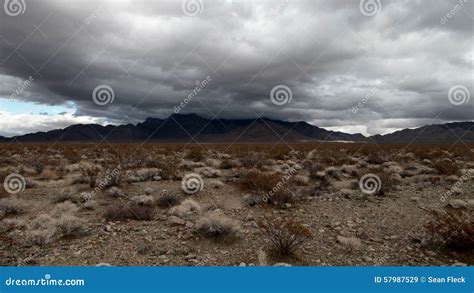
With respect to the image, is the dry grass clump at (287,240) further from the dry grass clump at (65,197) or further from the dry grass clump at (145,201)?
the dry grass clump at (65,197)

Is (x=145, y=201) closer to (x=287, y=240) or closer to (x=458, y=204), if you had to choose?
(x=287, y=240)

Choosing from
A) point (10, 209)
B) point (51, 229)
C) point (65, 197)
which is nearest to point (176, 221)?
point (51, 229)

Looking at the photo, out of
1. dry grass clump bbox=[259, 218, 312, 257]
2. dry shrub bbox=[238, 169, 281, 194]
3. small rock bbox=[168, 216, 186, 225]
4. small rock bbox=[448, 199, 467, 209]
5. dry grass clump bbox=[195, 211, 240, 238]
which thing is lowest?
dry grass clump bbox=[259, 218, 312, 257]

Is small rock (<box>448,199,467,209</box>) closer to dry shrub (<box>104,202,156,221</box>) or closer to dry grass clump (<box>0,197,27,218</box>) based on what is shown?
dry shrub (<box>104,202,156,221</box>)

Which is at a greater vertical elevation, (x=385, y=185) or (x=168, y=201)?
(x=385, y=185)

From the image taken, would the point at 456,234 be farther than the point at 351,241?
No

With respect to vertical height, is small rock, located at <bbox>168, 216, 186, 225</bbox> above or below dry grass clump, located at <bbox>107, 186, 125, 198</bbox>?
below

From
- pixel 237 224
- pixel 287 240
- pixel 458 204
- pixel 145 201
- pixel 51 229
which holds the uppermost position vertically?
pixel 458 204

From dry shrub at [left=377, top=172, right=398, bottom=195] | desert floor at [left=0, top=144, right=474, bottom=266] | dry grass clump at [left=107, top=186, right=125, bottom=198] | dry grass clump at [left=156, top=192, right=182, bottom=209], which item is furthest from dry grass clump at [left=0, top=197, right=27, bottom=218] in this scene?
dry shrub at [left=377, top=172, right=398, bottom=195]

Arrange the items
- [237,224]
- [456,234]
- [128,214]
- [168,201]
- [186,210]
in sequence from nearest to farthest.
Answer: [456,234]
[237,224]
[128,214]
[186,210]
[168,201]

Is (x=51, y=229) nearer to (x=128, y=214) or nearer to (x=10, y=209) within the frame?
(x=128, y=214)

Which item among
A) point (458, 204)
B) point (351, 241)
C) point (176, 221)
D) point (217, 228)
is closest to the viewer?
point (351, 241)

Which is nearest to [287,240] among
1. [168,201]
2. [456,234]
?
[456,234]

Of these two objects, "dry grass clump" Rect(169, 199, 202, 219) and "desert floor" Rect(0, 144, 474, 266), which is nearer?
"desert floor" Rect(0, 144, 474, 266)
